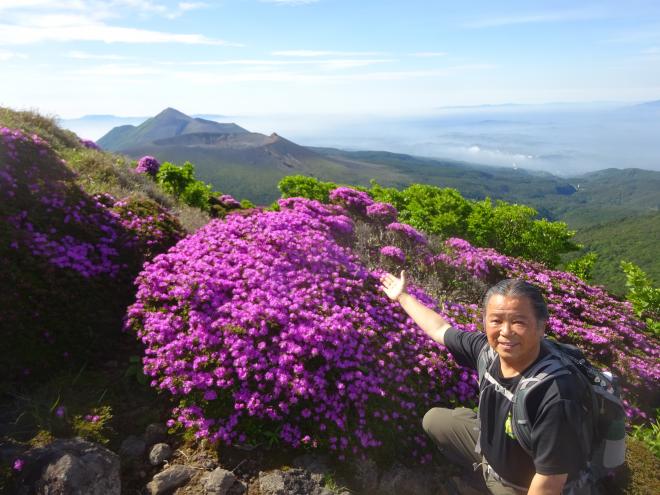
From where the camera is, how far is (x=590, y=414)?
11.0 feet

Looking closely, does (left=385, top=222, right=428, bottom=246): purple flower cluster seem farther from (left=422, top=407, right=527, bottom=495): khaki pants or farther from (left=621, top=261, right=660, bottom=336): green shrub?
(left=422, top=407, right=527, bottom=495): khaki pants

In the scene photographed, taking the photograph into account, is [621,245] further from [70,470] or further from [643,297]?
[70,470]

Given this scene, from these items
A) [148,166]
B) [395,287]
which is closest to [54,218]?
[395,287]

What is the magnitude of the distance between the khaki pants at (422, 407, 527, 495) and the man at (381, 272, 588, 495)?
0.04ft

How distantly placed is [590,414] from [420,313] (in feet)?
8.32

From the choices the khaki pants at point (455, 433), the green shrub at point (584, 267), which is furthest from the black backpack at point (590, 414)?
the green shrub at point (584, 267)

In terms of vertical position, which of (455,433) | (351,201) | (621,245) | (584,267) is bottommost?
(621,245)

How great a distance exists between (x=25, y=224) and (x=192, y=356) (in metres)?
4.14

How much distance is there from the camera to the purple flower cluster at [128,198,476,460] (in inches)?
211

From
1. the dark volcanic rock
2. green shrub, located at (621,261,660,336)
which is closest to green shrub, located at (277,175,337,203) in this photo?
green shrub, located at (621,261,660,336)

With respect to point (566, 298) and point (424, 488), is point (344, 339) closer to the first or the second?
point (424, 488)

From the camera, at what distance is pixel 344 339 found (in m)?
5.85

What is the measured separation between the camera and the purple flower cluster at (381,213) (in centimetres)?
1265

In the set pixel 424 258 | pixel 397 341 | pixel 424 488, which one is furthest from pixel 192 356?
pixel 424 258
